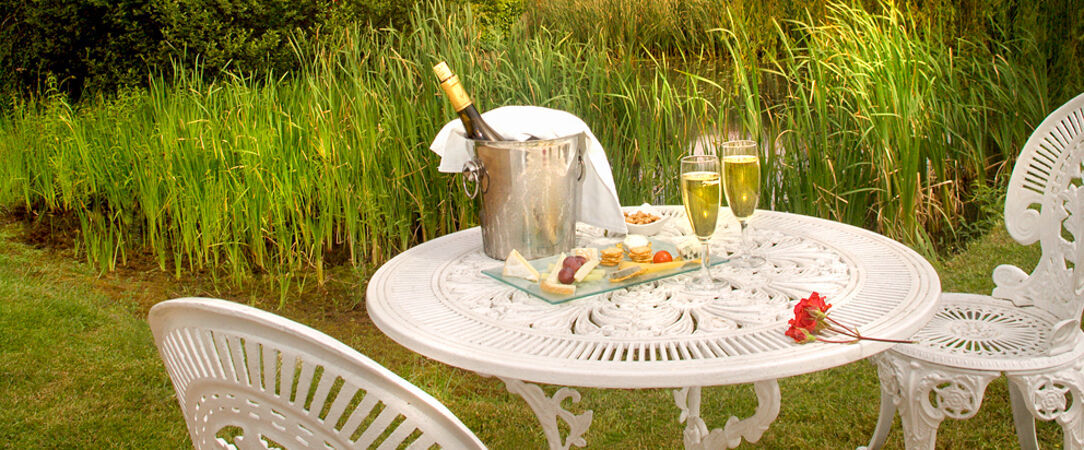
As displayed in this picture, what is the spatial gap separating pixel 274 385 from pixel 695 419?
1.26m

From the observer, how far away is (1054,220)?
193 centimetres

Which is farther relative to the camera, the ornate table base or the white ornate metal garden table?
the ornate table base

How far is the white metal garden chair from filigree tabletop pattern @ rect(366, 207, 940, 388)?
32cm

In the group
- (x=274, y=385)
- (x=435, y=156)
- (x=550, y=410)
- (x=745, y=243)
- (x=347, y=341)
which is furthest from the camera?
(x=435, y=156)

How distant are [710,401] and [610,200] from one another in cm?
112

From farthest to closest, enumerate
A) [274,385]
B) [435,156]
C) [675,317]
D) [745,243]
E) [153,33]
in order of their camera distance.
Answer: [153,33] → [435,156] → [745,243] → [675,317] → [274,385]

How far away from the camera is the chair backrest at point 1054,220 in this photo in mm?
1773

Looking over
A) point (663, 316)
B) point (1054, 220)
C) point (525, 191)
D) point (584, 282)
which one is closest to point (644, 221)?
point (525, 191)

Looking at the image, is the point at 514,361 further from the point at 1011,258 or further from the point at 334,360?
the point at 1011,258

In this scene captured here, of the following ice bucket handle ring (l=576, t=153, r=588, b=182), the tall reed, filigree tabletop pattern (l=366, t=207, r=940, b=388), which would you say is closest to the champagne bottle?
ice bucket handle ring (l=576, t=153, r=588, b=182)

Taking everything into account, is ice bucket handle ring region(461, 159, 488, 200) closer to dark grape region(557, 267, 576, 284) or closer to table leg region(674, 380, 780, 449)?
dark grape region(557, 267, 576, 284)

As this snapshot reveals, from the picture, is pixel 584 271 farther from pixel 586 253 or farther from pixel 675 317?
pixel 675 317

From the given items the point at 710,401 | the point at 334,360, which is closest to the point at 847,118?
the point at 710,401

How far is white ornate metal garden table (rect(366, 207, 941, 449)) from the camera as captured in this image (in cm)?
117
